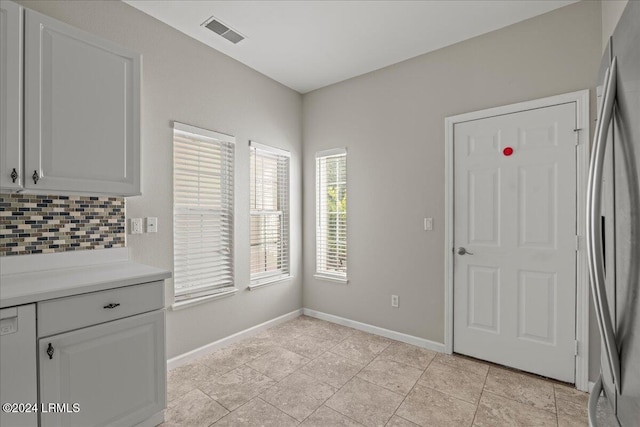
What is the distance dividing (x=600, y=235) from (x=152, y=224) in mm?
2598

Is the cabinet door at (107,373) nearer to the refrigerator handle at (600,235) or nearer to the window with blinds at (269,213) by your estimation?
the window with blinds at (269,213)

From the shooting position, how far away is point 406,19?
243cm

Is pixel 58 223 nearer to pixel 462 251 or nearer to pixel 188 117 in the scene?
pixel 188 117

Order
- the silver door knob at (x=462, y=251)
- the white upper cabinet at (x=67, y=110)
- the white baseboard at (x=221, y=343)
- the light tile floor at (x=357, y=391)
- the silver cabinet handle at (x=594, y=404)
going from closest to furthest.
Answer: the silver cabinet handle at (x=594, y=404) → the white upper cabinet at (x=67, y=110) → the light tile floor at (x=357, y=391) → the white baseboard at (x=221, y=343) → the silver door knob at (x=462, y=251)

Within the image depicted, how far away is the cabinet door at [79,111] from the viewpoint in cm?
161

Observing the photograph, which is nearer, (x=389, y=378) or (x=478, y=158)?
(x=389, y=378)

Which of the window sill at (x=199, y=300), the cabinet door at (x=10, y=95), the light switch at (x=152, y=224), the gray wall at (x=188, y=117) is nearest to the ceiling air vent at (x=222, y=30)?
the gray wall at (x=188, y=117)

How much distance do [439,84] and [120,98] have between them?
Result: 8.52 feet

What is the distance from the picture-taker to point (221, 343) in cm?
289

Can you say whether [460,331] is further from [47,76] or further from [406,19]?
[47,76]

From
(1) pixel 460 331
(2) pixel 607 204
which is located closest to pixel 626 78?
(2) pixel 607 204

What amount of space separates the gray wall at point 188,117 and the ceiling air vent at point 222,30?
262 mm

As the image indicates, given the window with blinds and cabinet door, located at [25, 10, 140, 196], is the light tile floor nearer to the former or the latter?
the window with blinds

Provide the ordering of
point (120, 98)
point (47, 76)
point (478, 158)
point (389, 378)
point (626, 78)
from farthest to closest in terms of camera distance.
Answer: point (478, 158) → point (389, 378) → point (120, 98) → point (47, 76) → point (626, 78)
